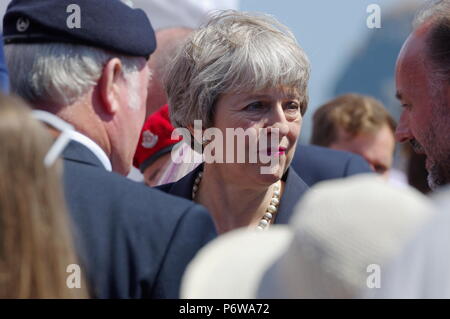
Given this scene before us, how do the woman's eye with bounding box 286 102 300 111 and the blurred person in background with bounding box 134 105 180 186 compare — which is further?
the blurred person in background with bounding box 134 105 180 186

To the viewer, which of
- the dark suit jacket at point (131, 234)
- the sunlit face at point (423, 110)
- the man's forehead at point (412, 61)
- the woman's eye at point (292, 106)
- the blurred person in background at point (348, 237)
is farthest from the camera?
the woman's eye at point (292, 106)

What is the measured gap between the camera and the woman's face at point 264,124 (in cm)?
341

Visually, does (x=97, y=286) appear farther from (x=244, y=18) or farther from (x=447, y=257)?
(x=244, y=18)

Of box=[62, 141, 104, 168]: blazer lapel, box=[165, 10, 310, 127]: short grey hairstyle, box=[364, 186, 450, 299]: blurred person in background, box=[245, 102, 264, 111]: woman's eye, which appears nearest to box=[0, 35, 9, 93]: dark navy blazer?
box=[62, 141, 104, 168]: blazer lapel

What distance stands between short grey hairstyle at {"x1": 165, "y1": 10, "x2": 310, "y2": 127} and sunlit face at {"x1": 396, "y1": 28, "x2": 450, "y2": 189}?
0.39 meters

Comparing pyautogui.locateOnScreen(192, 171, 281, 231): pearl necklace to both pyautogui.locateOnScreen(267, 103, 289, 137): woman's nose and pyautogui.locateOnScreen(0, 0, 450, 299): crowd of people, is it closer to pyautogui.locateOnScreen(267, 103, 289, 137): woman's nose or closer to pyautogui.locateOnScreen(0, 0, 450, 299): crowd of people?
pyautogui.locateOnScreen(0, 0, 450, 299): crowd of people

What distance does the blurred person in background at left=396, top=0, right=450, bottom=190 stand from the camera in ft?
10.7

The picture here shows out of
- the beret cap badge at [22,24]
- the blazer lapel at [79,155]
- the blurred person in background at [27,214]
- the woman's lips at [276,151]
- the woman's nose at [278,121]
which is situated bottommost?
the woman's lips at [276,151]

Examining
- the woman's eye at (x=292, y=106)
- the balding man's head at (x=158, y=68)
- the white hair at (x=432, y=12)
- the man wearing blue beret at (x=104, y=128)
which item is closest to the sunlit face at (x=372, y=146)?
the balding man's head at (x=158, y=68)

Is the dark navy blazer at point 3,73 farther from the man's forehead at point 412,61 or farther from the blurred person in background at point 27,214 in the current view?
the man's forehead at point 412,61

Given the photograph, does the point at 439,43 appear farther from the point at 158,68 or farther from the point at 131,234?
the point at 158,68

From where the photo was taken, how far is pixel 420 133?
3324 mm

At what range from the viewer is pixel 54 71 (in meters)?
2.63

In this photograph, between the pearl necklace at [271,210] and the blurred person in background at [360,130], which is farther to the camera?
the blurred person in background at [360,130]
